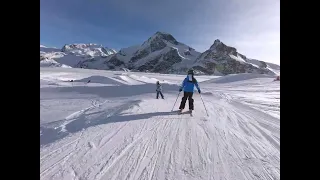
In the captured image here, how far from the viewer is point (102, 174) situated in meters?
3.11

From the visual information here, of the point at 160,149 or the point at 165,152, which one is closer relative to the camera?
the point at 165,152

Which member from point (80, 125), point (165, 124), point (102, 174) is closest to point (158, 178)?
point (102, 174)

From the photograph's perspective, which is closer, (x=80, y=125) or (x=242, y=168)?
(x=242, y=168)

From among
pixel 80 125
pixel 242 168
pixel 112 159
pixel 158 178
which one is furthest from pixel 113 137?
pixel 242 168

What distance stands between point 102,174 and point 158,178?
→ 81cm

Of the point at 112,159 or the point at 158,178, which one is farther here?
the point at 112,159
